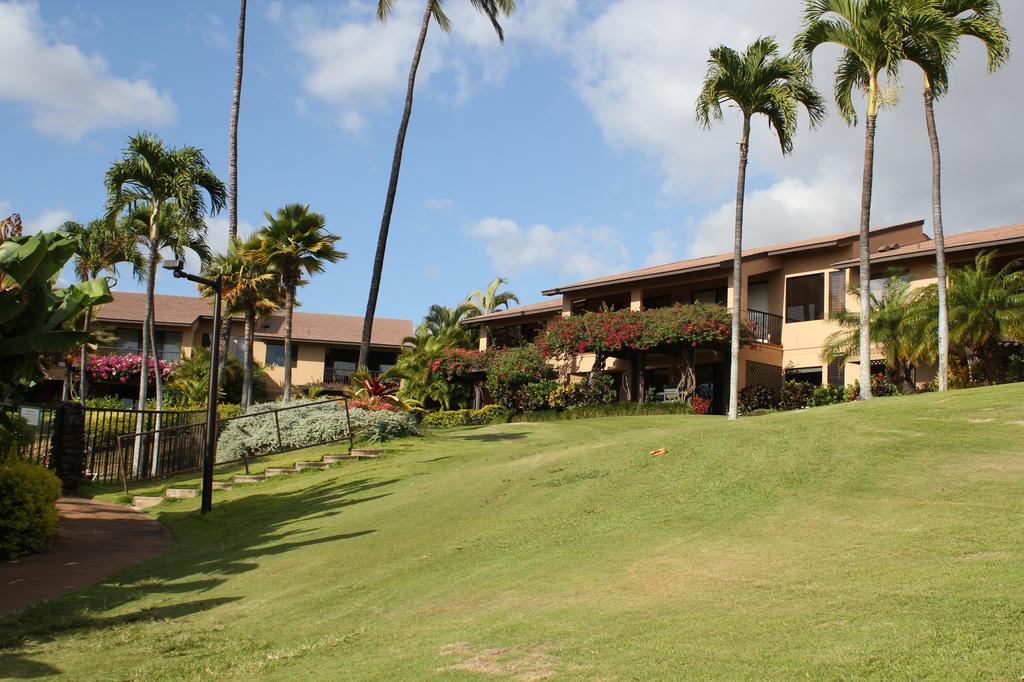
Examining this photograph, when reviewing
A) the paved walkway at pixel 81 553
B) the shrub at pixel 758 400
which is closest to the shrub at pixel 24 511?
the paved walkway at pixel 81 553

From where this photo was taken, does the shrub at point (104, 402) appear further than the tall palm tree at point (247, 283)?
Yes

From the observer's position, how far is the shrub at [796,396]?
28.9 metres

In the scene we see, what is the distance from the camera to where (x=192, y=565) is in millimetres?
13516

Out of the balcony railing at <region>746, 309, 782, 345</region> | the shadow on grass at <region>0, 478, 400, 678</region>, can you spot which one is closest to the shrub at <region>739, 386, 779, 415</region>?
the balcony railing at <region>746, 309, 782, 345</region>

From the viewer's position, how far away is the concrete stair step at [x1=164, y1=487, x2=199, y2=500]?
832 inches

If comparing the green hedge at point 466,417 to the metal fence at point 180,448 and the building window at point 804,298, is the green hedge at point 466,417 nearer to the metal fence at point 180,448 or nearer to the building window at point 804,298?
the metal fence at point 180,448

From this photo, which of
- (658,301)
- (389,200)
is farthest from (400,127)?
(658,301)

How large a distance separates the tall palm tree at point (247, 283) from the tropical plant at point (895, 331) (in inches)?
718

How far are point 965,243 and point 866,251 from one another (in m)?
6.01

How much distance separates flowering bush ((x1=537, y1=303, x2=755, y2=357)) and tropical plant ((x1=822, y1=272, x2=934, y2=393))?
305 centimetres

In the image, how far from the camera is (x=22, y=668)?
8.16 meters

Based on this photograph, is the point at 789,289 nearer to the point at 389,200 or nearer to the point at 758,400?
the point at 758,400

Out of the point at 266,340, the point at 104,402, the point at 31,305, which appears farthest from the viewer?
the point at 266,340

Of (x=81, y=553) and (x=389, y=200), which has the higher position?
(x=389, y=200)
